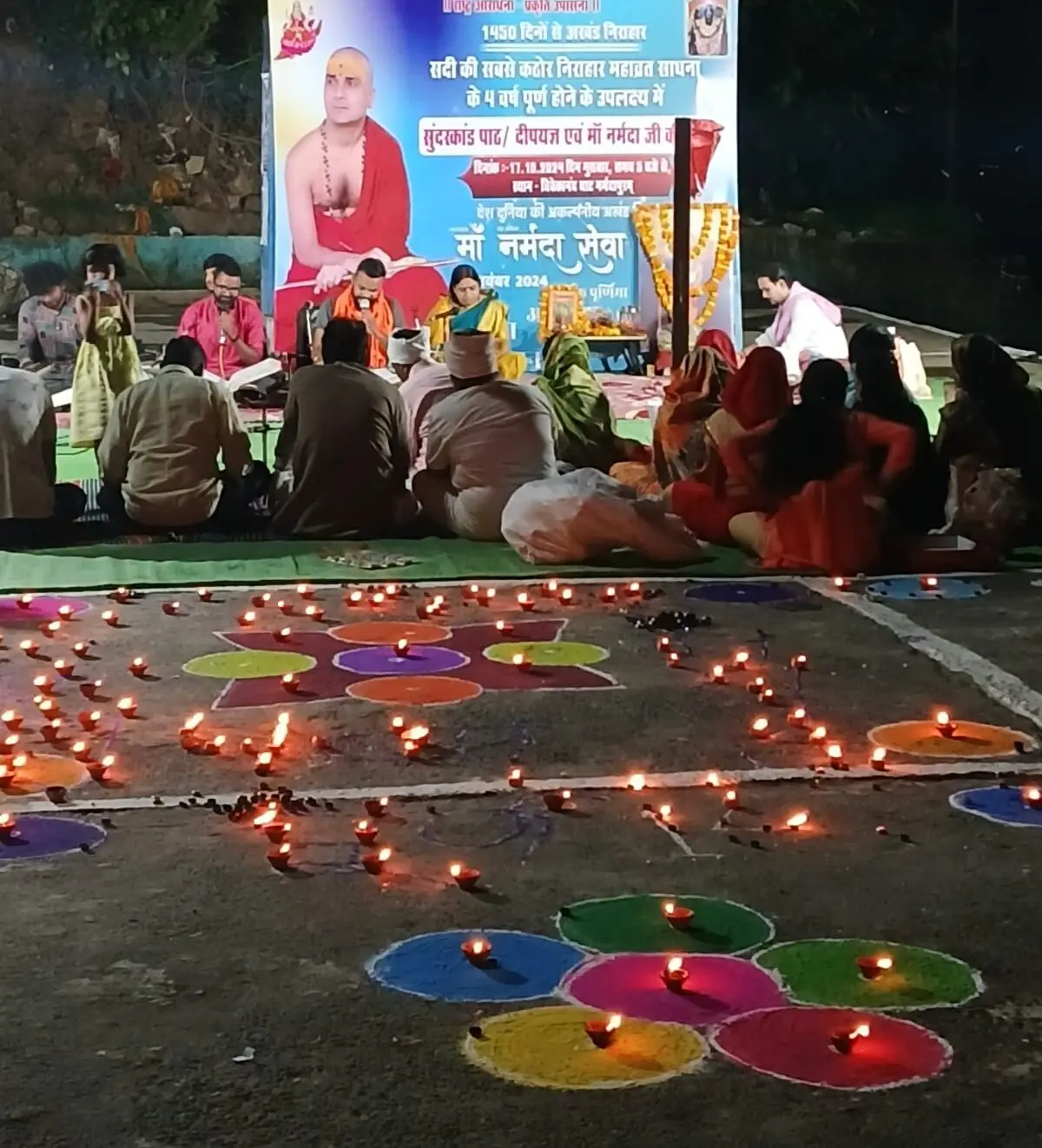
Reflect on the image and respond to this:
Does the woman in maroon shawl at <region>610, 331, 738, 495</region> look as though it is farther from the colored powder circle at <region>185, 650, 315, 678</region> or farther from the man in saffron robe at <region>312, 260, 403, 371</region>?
the man in saffron robe at <region>312, 260, 403, 371</region>

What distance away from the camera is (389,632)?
213 inches

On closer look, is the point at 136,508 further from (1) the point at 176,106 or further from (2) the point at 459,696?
(1) the point at 176,106

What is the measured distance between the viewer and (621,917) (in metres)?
3.18

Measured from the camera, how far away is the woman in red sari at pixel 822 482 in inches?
245

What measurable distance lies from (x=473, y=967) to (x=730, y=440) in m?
3.92

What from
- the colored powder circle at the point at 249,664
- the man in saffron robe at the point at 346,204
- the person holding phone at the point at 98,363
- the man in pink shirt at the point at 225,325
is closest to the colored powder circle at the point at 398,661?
the colored powder circle at the point at 249,664

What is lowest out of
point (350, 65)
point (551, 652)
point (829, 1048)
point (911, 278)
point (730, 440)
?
point (829, 1048)

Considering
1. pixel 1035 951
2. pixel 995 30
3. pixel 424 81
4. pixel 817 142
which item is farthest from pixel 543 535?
pixel 817 142

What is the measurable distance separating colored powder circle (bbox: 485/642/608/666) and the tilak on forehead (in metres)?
7.38

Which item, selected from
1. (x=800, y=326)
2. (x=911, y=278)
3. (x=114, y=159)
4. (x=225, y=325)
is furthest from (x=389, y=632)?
(x=911, y=278)

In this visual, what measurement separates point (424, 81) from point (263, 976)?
383 inches

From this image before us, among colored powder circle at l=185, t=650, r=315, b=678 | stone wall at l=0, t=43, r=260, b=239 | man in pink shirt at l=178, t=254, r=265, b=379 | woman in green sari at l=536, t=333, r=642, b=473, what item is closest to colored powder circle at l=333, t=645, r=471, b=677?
colored powder circle at l=185, t=650, r=315, b=678

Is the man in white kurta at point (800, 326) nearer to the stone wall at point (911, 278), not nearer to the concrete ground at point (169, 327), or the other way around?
the concrete ground at point (169, 327)

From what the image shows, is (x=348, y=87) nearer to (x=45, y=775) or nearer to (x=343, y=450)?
(x=343, y=450)
